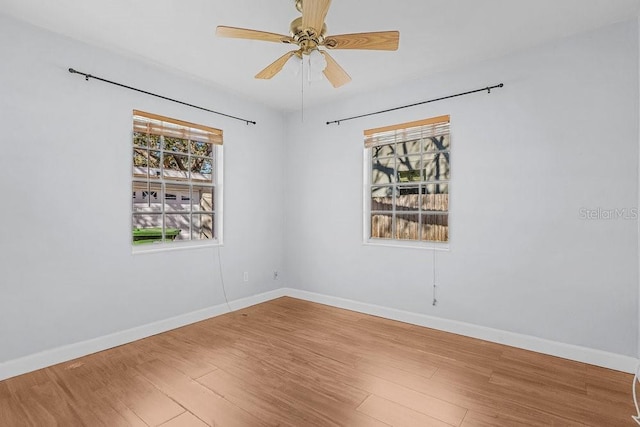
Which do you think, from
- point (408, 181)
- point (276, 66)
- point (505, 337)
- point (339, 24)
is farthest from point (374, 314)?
point (339, 24)

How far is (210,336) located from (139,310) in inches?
28.5

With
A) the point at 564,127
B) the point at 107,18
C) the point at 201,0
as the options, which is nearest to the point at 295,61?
the point at 201,0

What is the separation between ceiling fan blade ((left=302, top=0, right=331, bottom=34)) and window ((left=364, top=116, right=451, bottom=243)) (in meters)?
2.03

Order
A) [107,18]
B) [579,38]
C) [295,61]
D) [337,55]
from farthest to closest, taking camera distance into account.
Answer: [337,55] → [579,38] → [107,18] → [295,61]

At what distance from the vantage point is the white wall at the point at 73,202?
2447 mm

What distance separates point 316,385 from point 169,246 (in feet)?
7.06

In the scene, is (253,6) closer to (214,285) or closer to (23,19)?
(23,19)

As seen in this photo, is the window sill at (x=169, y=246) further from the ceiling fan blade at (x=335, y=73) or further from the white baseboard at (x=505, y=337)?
the ceiling fan blade at (x=335, y=73)

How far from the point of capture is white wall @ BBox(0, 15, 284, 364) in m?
2.45

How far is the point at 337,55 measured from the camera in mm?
3029

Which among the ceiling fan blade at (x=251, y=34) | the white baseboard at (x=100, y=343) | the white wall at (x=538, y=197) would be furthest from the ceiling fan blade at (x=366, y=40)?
the white baseboard at (x=100, y=343)

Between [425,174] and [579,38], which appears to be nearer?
[579,38]

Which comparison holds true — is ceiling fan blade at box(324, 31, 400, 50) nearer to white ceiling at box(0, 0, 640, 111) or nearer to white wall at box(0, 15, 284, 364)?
white ceiling at box(0, 0, 640, 111)

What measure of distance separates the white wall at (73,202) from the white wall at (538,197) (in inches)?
93.7
